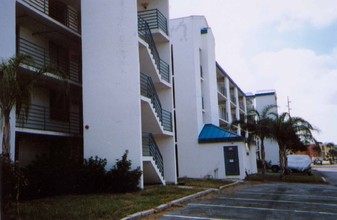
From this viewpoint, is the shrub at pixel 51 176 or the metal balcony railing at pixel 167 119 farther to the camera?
the metal balcony railing at pixel 167 119

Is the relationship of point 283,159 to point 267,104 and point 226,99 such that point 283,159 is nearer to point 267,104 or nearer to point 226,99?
point 226,99

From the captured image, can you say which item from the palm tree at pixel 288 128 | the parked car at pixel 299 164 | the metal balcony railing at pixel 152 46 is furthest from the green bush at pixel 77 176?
the parked car at pixel 299 164

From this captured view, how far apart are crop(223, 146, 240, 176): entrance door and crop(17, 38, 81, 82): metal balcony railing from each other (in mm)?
13589

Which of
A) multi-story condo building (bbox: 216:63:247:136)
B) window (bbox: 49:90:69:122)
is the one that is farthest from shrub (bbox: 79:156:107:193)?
multi-story condo building (bbox: 216:63:247:136)

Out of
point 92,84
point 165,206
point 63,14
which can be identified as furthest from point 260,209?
point 63,14

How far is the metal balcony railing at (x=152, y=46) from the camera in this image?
69.1ft

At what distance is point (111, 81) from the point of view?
18297mm

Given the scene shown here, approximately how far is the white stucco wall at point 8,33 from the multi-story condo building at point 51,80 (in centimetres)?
55

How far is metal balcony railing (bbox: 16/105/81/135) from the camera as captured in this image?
1725 cm

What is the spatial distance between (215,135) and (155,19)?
11.1m

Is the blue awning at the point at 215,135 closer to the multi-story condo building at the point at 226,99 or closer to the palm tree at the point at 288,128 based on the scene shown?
the palm tree at the point at 288,128

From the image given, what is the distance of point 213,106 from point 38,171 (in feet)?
70.4

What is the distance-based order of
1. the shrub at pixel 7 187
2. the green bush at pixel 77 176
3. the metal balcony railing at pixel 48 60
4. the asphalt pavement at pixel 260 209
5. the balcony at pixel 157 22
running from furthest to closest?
the balcony at pixel 157 22
the metal balcony railing at pixel 48 60
the green bush at pixel 77 176
the asphalt pavement at pixel 260 209
the shrub at pixel 7 187

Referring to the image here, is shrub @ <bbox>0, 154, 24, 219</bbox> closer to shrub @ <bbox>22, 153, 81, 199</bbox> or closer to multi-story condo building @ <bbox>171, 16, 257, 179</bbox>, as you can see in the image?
shrub @ <bbox>22, 153, 81, 199</bbox>
